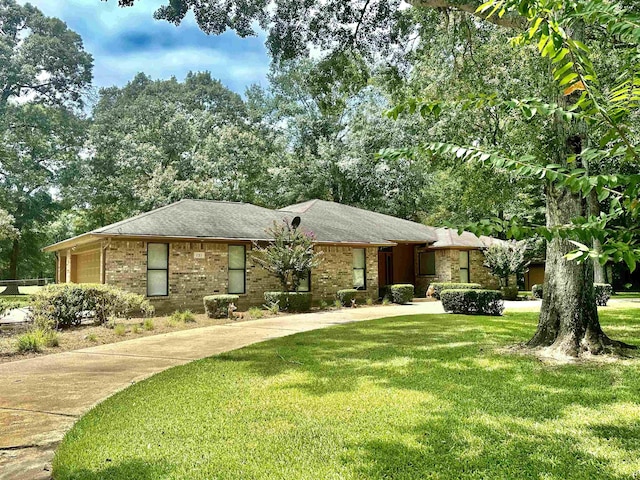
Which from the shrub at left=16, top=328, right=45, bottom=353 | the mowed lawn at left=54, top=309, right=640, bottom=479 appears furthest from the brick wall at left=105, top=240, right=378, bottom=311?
the mowed lawn at left=54, top=309, right=640, bottom=479

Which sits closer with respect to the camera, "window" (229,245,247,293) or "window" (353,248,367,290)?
"window" (229,245,247,293)

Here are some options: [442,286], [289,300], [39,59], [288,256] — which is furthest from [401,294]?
[39,59]

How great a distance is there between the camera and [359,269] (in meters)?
20.1

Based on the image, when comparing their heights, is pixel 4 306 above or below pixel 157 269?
below

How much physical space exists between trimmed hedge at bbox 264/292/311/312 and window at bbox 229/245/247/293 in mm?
1452

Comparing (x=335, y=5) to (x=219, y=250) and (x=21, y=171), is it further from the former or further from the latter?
(x=21, y=171)

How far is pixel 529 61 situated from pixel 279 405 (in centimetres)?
1052

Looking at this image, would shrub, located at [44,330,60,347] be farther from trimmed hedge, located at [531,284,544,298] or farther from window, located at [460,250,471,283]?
trimmed hedge, located at [531,284,544,298]

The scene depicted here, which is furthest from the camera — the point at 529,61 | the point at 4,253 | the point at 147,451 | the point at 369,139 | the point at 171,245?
the point at 4,253

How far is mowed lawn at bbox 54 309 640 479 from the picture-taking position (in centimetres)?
355

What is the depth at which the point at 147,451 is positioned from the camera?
3.90 metres

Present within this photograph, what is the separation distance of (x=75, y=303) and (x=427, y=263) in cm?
1629

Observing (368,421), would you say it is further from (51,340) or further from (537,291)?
(537,291)

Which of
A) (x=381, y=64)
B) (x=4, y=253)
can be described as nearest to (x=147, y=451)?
(x=381, y=64)
